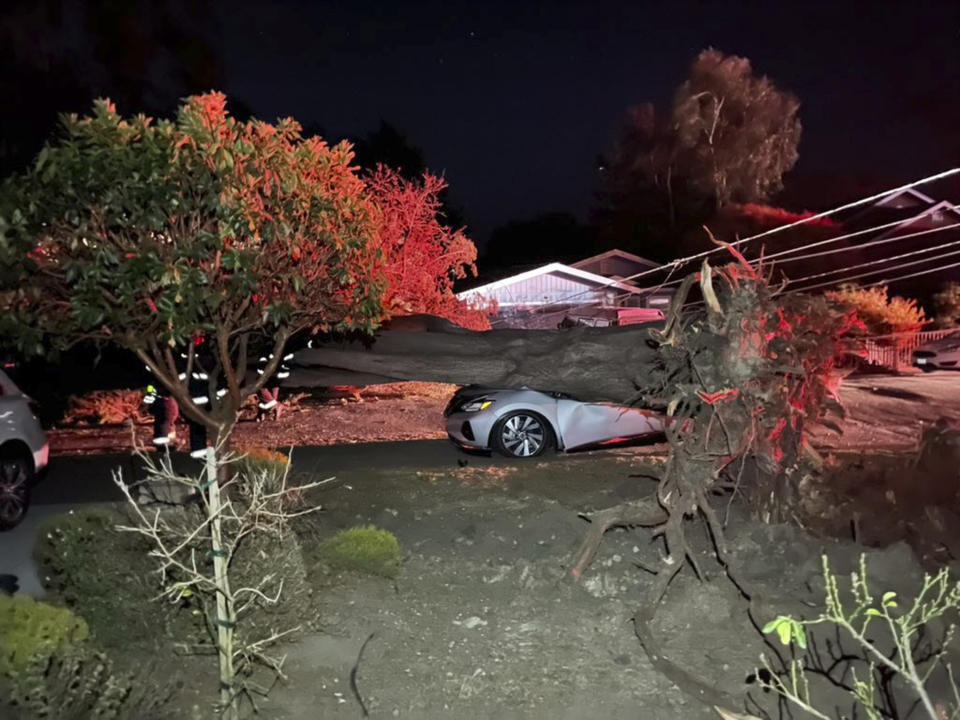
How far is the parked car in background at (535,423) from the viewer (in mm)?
11453

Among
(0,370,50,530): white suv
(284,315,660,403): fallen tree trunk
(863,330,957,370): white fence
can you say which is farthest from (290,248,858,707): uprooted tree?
(863,330,957,370): white fence

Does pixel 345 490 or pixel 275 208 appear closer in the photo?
pixel 275 208

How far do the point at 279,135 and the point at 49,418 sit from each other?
1371cm

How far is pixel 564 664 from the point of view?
466 centimetres

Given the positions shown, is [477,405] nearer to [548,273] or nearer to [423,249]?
[423,249]

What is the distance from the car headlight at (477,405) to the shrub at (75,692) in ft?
25.4

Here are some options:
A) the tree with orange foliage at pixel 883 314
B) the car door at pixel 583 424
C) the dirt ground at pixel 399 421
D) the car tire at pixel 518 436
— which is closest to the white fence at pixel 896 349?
the tree with orange foliage at pixel 883 314

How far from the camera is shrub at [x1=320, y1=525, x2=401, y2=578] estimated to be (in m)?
5.84

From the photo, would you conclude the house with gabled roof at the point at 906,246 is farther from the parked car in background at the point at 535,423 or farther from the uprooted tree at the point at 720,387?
the uprooted tree at the point at 720,387

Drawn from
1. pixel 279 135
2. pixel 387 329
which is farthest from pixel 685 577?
pixel 279 135

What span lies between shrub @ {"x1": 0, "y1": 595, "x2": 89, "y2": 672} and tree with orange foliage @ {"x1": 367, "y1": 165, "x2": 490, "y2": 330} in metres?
13.0

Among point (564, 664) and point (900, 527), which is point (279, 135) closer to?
point (564, 664)

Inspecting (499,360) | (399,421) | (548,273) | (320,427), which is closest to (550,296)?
(548,273)

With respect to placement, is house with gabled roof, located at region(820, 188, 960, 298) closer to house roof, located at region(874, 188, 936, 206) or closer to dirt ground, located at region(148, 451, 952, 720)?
house roof, located at region(874, 188, 936, 206)
